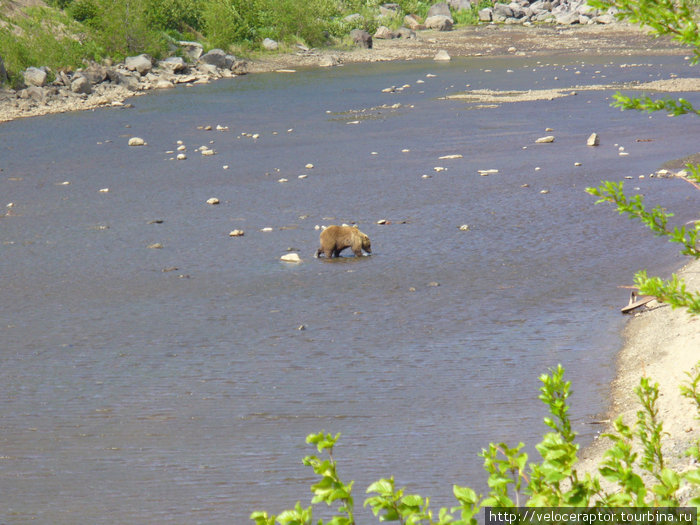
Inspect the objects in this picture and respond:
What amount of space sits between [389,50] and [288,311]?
38.3 metres

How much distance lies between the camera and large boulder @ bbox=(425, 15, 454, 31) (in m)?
55.9

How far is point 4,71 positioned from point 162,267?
2192 cm

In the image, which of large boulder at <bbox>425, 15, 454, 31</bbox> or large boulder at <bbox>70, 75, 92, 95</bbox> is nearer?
large boulder at <bbox>70, 75, 92, 95</bbox>

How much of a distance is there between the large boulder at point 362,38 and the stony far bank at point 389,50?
51 mm

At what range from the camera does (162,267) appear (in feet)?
37.0

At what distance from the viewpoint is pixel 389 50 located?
151ft

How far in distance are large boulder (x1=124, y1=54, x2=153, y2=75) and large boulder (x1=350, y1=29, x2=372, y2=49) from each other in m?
14.6

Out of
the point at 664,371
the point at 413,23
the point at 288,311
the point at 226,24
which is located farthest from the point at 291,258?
the point at 413,23

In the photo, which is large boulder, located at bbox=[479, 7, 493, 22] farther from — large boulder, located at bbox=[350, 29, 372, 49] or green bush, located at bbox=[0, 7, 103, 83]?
green bush, located at bbox=[0, 7, 103, 83]

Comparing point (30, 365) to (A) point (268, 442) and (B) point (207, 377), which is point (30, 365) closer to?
(B) point (207, 377)

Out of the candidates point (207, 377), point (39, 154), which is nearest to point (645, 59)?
point (39, 154)

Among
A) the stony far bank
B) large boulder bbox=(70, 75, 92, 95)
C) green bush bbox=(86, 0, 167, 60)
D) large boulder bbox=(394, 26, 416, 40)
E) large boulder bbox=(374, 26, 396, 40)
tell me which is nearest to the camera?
the stony far bank

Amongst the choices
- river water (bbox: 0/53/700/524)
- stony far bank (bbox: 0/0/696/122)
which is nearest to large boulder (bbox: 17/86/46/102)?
stony far bank (bbox: 0/0/696/122)

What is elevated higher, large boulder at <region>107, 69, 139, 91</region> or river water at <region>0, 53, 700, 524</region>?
river water at <region>0, 53, 700, 524</region>
